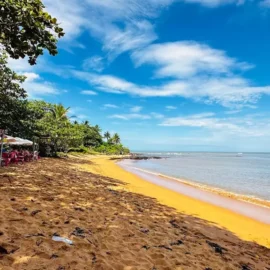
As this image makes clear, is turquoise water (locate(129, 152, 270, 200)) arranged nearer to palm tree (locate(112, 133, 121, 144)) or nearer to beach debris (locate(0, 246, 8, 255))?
beach debris (locate(0, 246, 8, 255))

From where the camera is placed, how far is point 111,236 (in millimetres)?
4707

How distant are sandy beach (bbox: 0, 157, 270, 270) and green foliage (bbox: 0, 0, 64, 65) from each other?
3856 millimetres

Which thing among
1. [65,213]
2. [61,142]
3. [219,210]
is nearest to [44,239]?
[65,213]

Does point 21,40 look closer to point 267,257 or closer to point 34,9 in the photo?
point 34,9

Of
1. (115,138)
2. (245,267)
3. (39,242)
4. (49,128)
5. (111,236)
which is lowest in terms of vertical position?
(245,267)

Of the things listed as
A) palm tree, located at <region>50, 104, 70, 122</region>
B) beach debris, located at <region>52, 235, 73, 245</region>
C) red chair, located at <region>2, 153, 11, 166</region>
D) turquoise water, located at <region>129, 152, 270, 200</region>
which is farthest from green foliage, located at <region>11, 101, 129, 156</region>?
beach debris, located at <region>52, 235, 73, 245</region>

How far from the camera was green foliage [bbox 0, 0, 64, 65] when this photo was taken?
5.57 meters

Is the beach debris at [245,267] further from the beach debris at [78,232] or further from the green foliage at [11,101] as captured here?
the green foliage at [11,101]

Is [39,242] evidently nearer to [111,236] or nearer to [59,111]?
[111,236]

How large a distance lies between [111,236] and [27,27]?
16.9ft

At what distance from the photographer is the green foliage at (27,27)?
5566 millimetres

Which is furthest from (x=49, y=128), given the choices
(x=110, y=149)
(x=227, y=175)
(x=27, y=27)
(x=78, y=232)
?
(x=110, y=149)

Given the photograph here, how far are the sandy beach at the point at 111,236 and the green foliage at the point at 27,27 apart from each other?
3856mm

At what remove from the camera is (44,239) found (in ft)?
13.1
